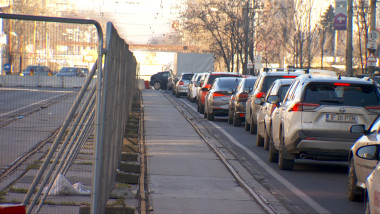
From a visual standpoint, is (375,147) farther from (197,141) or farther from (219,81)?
(219,81)

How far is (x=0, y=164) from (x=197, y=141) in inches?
420

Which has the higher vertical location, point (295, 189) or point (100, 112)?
point (100, 112)

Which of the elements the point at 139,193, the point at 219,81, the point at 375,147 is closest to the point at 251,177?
the point at 139,193

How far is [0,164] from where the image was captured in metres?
6.63

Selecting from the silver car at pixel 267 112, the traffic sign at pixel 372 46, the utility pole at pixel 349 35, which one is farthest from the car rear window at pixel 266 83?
the utility pole at pixel 349 35

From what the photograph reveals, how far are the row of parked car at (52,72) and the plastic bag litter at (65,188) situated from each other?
1.87 metres

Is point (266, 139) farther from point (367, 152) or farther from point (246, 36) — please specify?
point (246, 36)

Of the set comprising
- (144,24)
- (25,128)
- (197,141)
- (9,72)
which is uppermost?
(144,24)

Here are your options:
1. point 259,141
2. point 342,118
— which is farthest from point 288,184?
point 259,141

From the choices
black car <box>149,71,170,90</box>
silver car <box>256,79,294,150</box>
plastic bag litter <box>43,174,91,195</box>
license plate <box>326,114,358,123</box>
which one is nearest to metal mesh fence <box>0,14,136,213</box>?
plastic bag litter <box>43,174,91,195</box>

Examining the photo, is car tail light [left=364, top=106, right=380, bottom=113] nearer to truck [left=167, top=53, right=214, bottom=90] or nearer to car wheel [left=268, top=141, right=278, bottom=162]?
car wheel [left=268, top=141, right=278, bottom=162]

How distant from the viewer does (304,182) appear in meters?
10.9

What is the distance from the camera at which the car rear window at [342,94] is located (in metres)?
11.5

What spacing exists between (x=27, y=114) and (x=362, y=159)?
4.18 metres
